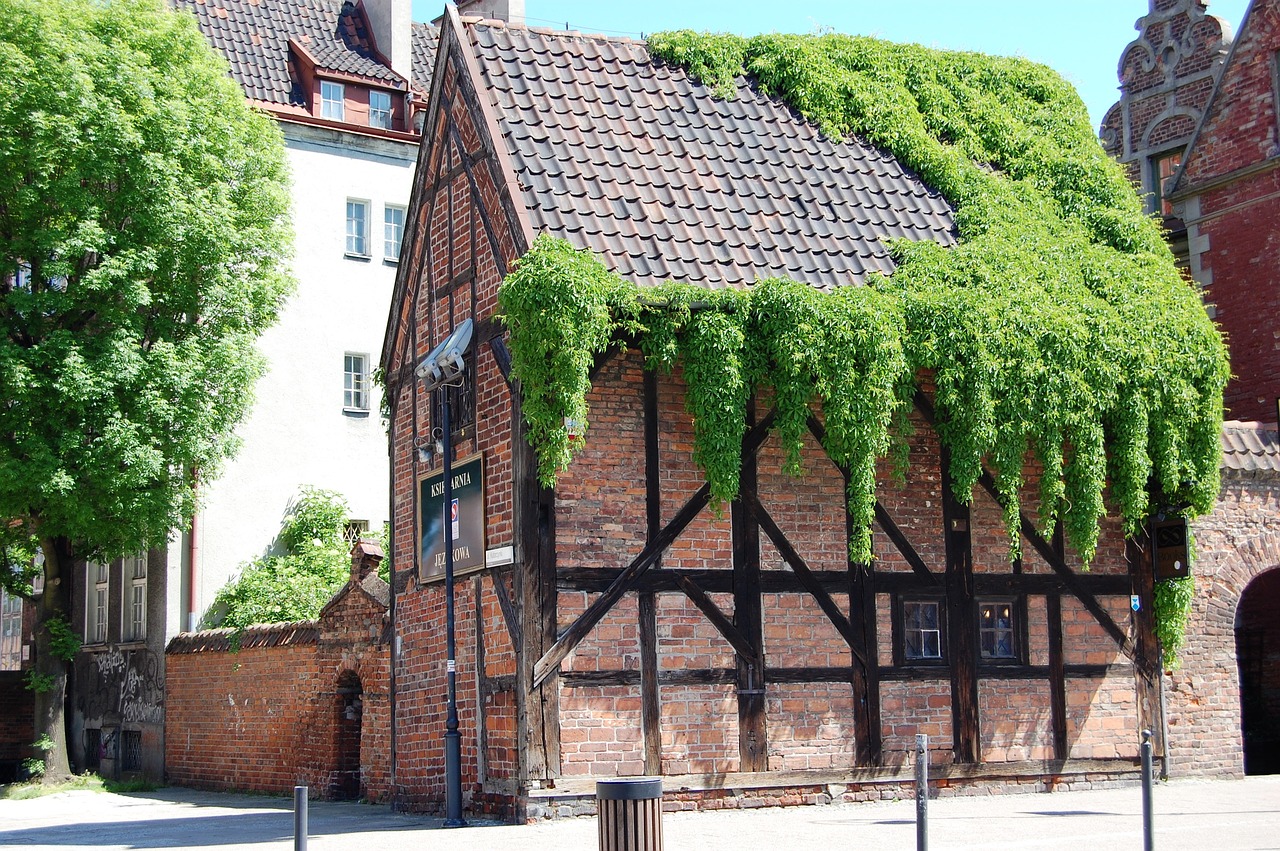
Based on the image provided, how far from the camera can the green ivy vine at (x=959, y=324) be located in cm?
1591

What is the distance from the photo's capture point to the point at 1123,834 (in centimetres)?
1359

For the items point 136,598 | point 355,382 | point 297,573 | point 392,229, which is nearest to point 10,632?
point 136,598

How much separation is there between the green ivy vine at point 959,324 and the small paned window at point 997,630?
3.45ft

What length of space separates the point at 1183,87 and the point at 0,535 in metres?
25.0

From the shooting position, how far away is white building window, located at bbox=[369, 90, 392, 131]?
3372 centimetres

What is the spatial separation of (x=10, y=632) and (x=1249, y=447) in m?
Result: 28.6

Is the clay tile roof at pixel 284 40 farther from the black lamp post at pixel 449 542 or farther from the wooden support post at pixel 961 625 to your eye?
the wooden support post at pixel 961 625

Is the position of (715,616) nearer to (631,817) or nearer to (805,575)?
(805,575)

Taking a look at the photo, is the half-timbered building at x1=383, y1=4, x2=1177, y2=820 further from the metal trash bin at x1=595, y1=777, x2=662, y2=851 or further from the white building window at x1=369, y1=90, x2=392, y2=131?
the white building window at x1=369, y1=90, x2=392, y2=131

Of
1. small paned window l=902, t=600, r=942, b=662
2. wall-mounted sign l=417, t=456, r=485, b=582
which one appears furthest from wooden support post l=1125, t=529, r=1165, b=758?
wall-mounted sign l=417, t=456, r=485, b=582

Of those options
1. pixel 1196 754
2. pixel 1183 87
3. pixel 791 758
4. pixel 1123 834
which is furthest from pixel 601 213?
pixel 1183 87

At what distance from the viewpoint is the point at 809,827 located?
570 inches

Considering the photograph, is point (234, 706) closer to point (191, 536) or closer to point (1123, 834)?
point (191, 536)

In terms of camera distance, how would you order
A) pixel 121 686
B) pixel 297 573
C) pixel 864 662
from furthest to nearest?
pixel 121 686 < pixel 297 573 < pixel 864 662
